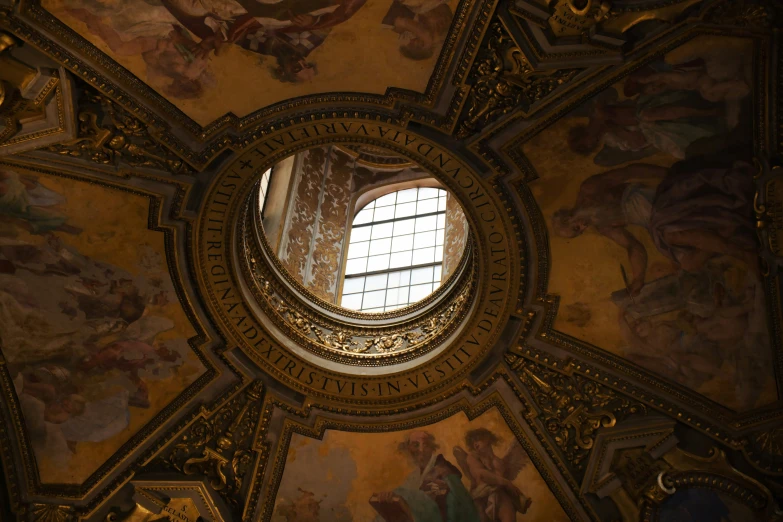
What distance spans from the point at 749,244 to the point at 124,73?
8.48 metres

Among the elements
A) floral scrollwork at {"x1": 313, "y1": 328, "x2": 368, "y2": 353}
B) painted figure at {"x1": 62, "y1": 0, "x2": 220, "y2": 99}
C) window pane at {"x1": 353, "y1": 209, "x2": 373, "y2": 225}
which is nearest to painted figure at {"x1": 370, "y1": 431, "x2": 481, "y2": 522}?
floral scrollwork at {"x1": 313, "y1": 328, "x2": 368, "y2": 353}

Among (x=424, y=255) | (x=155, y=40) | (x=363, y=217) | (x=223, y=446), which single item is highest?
(x=155, y=40)

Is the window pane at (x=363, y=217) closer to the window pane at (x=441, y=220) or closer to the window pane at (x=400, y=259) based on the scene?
the window pane at (x=400, y=259)

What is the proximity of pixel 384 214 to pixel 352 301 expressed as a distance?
2375 millimetres

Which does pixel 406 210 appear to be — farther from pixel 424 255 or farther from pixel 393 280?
pixel 393 280

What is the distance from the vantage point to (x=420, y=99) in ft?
41.3

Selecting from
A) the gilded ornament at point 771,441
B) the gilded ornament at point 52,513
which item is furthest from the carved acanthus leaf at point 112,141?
the gilded ornament at point 771,441

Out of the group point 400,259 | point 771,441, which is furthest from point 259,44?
point 771,441

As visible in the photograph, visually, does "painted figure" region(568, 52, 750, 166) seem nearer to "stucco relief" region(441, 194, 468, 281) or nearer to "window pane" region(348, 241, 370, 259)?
"stucco relief" region(441, 194, 468, 281)

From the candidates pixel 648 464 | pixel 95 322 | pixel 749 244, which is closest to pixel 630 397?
pixel 648 464

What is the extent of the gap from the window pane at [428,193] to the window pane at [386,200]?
22.1 inches

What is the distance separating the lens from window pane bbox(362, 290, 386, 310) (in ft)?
60.0

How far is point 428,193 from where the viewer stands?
2002 centimetres

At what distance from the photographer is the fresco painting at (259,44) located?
11.6 metres
